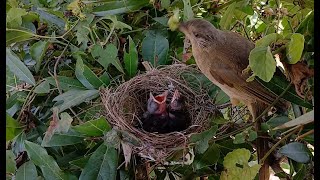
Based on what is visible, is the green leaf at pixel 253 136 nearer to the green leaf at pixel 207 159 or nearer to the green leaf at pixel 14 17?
the green leaf at pixel 207 159

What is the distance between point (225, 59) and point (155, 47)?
185 mm

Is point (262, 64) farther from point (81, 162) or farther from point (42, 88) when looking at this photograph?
point (42, 88)

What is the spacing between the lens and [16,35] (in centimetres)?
124

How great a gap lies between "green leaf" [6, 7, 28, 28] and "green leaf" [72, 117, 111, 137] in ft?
1.03

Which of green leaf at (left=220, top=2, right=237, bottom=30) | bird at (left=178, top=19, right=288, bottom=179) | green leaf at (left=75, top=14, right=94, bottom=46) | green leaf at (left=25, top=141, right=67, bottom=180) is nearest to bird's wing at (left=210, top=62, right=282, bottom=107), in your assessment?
bird at (left=178, top=19, right=288, bottom=179)

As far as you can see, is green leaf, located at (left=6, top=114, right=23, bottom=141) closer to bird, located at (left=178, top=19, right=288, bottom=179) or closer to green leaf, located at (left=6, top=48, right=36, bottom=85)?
green leaf, located at (left=6, top=48, right=36, bottom=85)

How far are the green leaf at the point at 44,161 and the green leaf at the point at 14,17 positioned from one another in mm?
291

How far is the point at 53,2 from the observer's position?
1454 millimetres

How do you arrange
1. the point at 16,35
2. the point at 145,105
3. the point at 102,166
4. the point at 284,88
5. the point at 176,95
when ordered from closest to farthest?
the point at 284,88 → the point at 102,166 → the point at 16,35 → the point at 176,95 → the point at 145,105

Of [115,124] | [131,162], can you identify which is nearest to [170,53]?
[115,124]

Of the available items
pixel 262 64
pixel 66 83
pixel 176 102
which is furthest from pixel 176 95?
pixel 262 64

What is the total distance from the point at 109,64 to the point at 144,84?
0.57 ft

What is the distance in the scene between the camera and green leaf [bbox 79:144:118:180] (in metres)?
1.11

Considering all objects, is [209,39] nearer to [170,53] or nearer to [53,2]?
[170,53]
